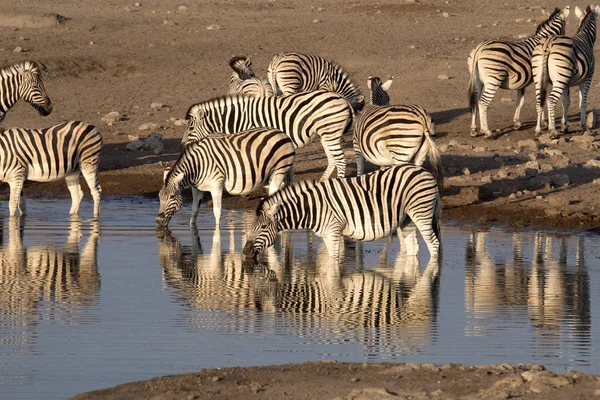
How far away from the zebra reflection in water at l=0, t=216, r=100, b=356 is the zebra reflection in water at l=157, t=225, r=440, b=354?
798 millimetres

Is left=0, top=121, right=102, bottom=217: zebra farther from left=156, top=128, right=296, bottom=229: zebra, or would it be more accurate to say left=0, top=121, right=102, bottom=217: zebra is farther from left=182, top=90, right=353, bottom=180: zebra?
left=156, top=128, right=296, bottom=229: zebra

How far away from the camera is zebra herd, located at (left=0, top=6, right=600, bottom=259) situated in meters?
12.8

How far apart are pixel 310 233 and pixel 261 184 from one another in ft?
3.09

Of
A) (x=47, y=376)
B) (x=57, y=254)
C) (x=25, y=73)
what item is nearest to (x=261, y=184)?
(x=57, y=254)

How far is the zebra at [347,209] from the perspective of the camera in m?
12.7

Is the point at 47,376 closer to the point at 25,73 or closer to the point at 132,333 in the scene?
the point at 132,333

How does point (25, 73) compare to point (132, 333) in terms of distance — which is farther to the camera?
point (25, 73)

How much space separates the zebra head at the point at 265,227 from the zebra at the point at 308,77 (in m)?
7.84

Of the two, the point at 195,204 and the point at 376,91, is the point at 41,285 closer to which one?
the point at 195,204

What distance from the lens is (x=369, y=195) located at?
42.0ft

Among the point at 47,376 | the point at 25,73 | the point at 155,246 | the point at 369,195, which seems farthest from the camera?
the point at 25,73

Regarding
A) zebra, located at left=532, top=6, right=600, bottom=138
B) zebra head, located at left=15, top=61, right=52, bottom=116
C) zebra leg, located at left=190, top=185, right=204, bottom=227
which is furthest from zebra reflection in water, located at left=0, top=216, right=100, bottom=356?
zebra, located at left=532, top=6, right=600, bottom=138

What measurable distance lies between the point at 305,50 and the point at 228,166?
12922 millimetres

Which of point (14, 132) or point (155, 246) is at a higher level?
point (14, 132)
